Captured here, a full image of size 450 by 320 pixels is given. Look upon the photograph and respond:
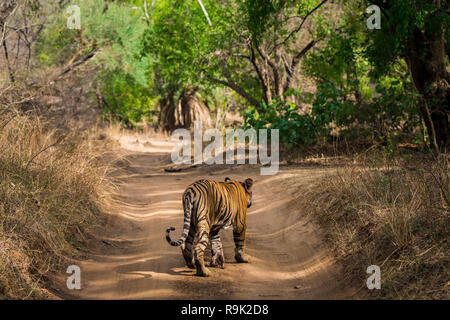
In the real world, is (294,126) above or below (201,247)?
above

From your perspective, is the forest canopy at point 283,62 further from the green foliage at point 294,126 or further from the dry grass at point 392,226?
the dry grass at point 392,226

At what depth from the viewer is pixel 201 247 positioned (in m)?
6.04

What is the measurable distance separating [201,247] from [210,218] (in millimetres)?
445

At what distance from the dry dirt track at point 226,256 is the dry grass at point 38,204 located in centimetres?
46

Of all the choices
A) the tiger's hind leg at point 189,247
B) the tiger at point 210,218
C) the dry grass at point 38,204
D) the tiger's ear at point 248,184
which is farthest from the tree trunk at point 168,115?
the tiger's hind leg at point 189,247

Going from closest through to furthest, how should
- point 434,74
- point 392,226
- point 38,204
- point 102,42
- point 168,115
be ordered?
point 392,226 < point 38,204 < point 434,74 < point 102,42 < point 168,115

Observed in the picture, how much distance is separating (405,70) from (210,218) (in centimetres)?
1294

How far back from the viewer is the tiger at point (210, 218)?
6133 millimetres

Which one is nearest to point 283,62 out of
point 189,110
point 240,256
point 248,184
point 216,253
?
point 189,110

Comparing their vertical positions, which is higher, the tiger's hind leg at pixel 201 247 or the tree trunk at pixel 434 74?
the tree trunk at pixel 434 74

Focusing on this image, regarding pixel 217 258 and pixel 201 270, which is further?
pixel 217 258

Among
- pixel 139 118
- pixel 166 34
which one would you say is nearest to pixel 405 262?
pixel 166 34

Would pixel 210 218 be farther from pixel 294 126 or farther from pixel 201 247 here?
pixel 294 126

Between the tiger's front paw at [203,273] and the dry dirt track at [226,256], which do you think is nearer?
the dry dirt track at [226,256]
